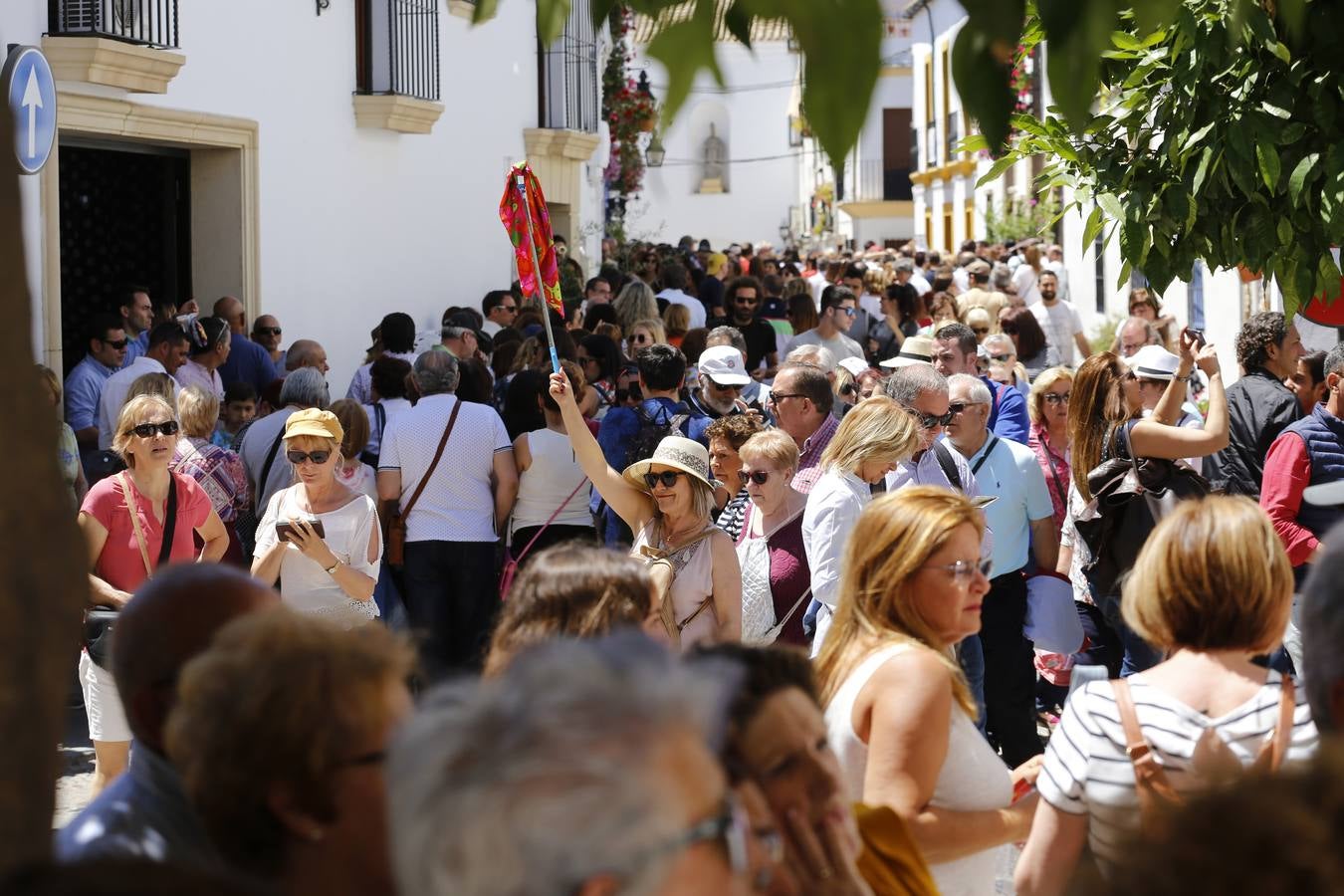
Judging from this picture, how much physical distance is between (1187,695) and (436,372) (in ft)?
15.2

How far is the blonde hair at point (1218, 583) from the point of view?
10.4 ft

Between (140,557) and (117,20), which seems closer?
(140,557)

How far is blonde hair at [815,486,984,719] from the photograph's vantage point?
134 inches

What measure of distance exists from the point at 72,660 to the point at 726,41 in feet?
3.49

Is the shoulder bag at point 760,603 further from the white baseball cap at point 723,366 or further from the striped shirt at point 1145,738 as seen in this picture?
the striped shirt at point 1145,738

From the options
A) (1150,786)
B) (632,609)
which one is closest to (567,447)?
(632,609)

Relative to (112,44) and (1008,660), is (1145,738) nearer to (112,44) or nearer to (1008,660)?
(1008,660)

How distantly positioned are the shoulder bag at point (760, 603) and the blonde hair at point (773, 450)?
0.29 meters

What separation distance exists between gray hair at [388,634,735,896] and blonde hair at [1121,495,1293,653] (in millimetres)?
1679

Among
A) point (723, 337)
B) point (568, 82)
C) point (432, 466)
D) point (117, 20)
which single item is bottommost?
point (432, 466)

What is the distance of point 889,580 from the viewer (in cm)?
349

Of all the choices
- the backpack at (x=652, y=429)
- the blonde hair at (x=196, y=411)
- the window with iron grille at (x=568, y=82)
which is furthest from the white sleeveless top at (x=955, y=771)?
the window with iron grille at (x=568, y=82)

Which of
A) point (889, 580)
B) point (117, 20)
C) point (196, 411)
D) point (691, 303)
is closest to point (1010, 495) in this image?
point (889, 580)

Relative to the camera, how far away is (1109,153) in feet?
14.7
